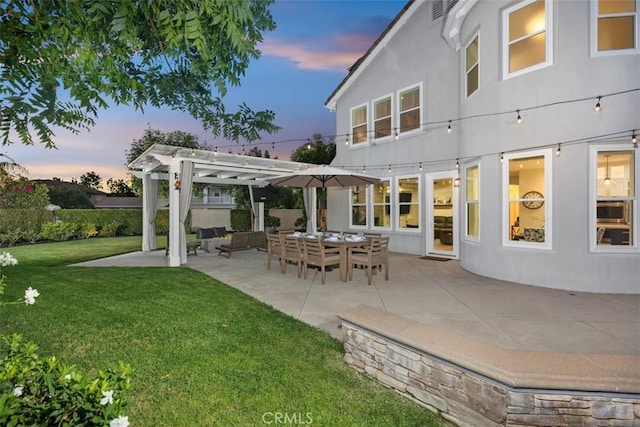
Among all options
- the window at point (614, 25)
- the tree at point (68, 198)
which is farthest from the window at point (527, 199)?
the tree at point (68, 198)

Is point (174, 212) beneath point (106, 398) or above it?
above

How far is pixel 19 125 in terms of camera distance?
4.35ft

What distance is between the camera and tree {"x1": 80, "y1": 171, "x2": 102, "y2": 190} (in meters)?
56.2

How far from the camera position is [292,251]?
7.56 m

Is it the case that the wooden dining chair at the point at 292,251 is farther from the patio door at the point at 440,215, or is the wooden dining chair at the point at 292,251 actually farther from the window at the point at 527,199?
the patio door at the point at 440,215

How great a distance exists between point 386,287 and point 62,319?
17.0 feet

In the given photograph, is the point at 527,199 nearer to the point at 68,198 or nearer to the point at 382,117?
the point at 382,117

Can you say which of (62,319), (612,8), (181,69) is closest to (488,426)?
(181,69)

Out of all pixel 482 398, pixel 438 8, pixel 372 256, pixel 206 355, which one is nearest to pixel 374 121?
pixel 438 8

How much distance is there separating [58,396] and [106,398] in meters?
0.26

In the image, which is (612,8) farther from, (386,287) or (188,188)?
(188,188)

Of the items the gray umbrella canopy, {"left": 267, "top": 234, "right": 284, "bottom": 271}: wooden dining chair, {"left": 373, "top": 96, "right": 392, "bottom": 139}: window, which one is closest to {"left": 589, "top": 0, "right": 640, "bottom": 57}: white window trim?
the gray umbrella canopy

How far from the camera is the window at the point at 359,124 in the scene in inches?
477
